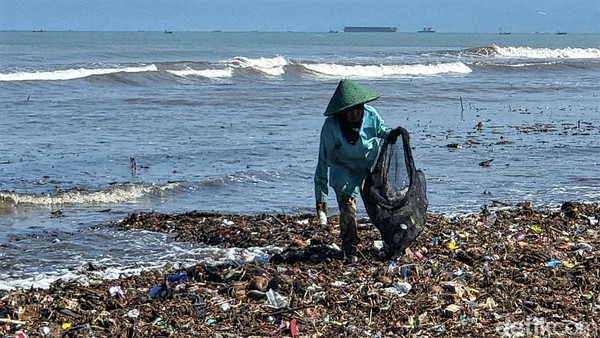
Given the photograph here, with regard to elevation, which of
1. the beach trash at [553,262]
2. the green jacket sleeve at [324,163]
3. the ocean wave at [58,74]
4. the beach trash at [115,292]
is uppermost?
the green jacket sleeve at [324,163]

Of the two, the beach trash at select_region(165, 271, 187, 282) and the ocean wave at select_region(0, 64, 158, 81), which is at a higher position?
the ocean wave at select_region(0, 64, 158, 81)

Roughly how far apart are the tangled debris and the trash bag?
24 centimetres

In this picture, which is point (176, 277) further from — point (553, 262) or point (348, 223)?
point (553, 262)

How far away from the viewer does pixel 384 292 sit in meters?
6.45

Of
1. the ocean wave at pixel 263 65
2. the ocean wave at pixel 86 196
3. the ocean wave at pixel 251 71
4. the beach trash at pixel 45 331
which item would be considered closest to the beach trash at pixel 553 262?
the beach trash at pixel 45 331

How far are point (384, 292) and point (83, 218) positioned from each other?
5.17 m

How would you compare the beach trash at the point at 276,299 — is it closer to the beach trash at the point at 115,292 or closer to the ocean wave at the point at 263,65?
the beach trash at the point at 115,292

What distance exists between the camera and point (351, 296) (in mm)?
6336

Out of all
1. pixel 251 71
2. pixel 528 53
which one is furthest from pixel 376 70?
pixel 528 53

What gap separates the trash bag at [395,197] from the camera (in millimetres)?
7152

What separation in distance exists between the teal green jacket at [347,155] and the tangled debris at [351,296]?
692 mm

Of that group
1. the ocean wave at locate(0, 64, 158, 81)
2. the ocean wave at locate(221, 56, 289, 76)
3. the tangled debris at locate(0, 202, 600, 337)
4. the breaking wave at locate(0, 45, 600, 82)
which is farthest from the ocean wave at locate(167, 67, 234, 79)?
the tangled debris at locate(0, 202, 600, 337)

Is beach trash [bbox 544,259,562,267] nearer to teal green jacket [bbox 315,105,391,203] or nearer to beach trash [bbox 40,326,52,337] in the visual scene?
teal green jacket [bbox 315,105,391,203]

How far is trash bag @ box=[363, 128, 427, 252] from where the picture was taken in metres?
7.15
